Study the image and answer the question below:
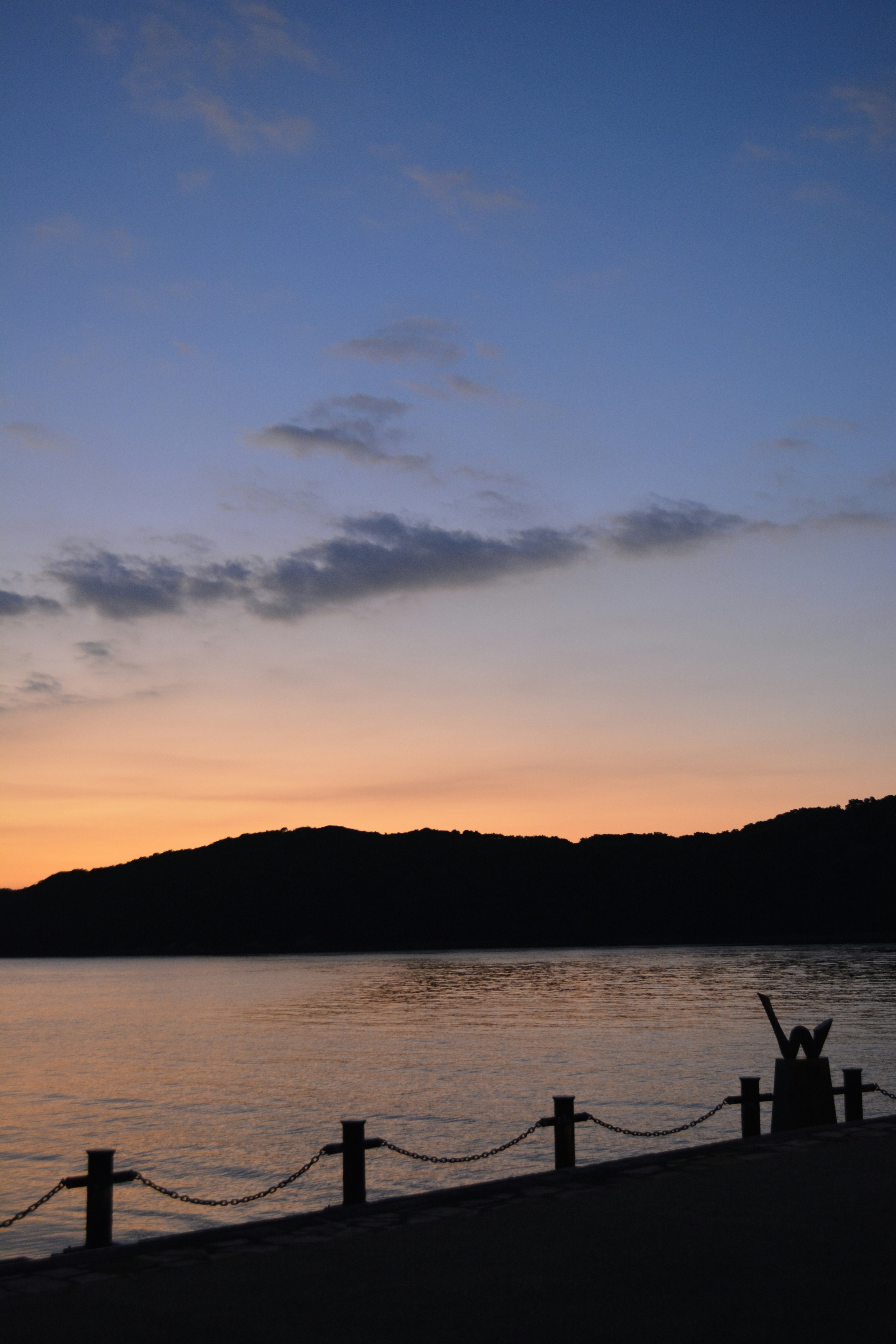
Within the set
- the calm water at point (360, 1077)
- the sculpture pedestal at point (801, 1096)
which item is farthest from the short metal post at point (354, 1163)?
the calm water at point (360, 1077)

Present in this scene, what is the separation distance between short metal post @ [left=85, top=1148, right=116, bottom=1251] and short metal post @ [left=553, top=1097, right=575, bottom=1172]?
223 inches

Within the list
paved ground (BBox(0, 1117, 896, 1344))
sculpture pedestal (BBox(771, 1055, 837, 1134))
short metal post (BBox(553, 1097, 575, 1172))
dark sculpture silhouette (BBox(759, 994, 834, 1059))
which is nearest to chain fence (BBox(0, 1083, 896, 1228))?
short metal post (BBox(553, 1097, 575, 1172))

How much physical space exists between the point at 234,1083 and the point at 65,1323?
39665mm

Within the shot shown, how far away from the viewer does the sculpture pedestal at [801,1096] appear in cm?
1639

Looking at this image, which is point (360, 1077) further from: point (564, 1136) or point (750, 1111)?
point (564, 1136)

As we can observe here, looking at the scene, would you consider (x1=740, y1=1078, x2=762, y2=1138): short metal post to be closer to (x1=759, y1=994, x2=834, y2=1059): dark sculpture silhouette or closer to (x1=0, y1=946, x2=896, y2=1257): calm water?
(x1=759, y1=994, x2=834, y2=1059): dark sculpture silhouette

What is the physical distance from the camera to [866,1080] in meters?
39.8

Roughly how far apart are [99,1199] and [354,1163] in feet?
9.54

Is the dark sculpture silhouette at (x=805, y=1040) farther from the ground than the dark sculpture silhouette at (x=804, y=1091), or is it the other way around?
the dark sculpture silhouette at (x=805, y=1040)

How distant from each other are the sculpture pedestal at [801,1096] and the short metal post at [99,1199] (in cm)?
965

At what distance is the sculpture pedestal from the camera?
1639 cm

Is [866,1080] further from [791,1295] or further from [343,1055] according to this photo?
[791,1295]

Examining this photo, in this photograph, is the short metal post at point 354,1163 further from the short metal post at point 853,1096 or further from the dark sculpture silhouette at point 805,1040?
the short metal post at point 853,1096

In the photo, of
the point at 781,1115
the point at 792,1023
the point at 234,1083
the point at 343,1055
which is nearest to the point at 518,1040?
the point at 343,1055
